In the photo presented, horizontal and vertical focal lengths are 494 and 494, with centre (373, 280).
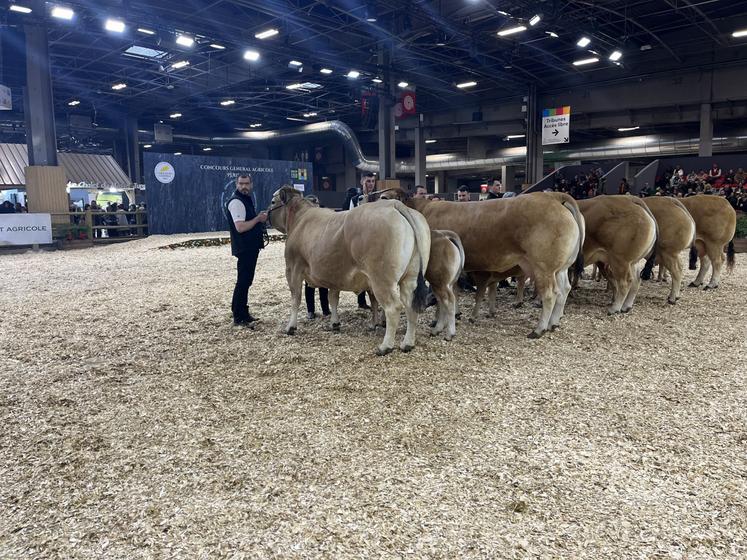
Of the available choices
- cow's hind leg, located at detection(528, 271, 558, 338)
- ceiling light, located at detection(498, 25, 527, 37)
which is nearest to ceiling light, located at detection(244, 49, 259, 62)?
ceiling light, located at detection(498, 25, 527, 37)

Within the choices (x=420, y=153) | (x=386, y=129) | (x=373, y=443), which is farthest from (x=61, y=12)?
(x=420, y=153)

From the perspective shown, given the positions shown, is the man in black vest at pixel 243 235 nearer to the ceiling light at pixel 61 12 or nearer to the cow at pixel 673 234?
the cow at pixel 673 234

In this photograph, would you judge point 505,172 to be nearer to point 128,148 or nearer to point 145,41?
point 145,41

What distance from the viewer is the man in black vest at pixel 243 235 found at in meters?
5.57

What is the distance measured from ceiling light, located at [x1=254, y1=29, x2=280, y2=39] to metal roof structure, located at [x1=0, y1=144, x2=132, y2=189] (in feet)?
42.7

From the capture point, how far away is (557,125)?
21375 mm

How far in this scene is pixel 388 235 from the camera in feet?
14.4

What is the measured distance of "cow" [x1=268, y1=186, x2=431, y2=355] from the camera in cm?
445

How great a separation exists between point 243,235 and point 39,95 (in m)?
15.3

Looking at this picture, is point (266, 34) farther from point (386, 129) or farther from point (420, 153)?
point (420, 153)

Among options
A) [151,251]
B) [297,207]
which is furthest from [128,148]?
[297,207]

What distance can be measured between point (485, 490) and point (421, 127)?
29676 mm

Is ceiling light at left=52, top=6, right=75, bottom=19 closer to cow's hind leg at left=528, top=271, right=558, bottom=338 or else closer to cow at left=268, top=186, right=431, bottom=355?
cow at left=268, top=186, right=431, bottom=355

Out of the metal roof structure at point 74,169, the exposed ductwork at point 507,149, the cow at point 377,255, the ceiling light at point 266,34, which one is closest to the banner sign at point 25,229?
the metal roof structure at point 74,169
